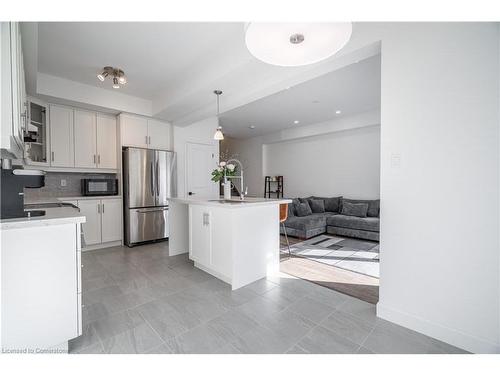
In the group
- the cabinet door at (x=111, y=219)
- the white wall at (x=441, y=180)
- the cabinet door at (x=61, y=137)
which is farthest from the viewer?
the cabinet door at (x=111, y=219)

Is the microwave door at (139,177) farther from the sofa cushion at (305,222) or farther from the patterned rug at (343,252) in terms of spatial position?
the sofa cushion at (305,222)

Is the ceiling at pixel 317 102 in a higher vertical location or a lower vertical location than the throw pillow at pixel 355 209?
higher

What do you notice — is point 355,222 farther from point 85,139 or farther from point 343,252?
point 85,139

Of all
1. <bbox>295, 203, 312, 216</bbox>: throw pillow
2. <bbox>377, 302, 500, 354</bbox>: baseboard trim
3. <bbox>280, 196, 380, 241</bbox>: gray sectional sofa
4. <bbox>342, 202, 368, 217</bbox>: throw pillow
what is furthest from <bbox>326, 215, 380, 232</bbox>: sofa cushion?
<bbox>377, 302, 500, 354</bbox>: baseboard trim

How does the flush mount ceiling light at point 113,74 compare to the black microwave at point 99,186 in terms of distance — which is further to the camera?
the black microwave at point 99,186

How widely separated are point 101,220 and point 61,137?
149cm

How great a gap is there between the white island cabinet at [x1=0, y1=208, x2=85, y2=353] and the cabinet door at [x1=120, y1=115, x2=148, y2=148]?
3019 mm

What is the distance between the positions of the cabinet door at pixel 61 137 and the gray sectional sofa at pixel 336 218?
164 inches

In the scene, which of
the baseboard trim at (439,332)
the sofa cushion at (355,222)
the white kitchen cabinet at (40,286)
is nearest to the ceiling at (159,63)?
the white kitchen cabinet at (40,286)

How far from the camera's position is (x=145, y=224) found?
4.09m

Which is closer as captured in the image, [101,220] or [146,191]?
[101,220]

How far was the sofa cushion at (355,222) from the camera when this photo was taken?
4418 millimetres

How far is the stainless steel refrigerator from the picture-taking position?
3.95 meters

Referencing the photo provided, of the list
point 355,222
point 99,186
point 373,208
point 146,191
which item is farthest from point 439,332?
point 99,186
